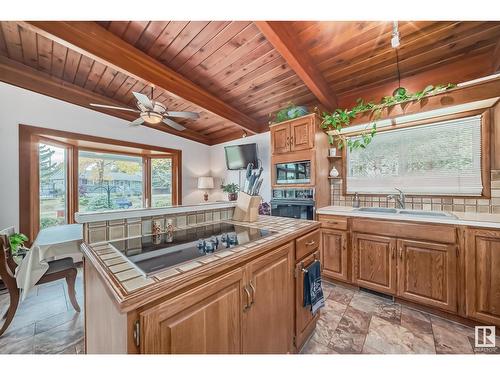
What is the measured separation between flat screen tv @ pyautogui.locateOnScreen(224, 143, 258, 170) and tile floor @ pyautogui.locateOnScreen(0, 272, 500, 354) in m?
2.62

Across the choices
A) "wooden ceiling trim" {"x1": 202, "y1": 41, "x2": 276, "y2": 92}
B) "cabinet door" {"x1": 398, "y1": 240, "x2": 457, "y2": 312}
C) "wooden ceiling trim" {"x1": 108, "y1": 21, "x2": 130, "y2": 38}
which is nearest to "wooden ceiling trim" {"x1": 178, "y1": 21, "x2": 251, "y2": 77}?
"wooden ceiling trim" {"x1": 202, "y1": 41, "x2": 276, "y2": 92}

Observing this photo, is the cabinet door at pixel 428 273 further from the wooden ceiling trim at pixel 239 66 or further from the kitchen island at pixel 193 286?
the wooden ceiling trim at pixel 239 66

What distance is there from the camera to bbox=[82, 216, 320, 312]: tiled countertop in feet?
1.80

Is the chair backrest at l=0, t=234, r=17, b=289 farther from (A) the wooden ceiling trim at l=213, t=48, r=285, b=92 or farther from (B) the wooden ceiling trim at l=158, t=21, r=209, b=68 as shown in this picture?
(A) the wooden ceiling trim at l=213, t=48, r=285, b=92

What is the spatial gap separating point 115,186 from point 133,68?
7.88 feet

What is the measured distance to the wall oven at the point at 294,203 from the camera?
243cm

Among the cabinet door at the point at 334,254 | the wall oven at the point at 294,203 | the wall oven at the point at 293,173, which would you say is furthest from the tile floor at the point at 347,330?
the wall oven at the point at 293,173

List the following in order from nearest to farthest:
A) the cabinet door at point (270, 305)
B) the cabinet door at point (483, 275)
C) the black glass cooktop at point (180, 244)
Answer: the black glass cooktop at point (180, 244) → the cabinet door at point (270, 305) → the cabinet door at point (483, 275)

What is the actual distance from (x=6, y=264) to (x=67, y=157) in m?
2.20

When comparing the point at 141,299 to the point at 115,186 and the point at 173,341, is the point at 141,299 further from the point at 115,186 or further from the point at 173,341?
the point at 115,186

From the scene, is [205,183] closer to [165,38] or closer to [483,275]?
[165,38]

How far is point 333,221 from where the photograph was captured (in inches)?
89.4
